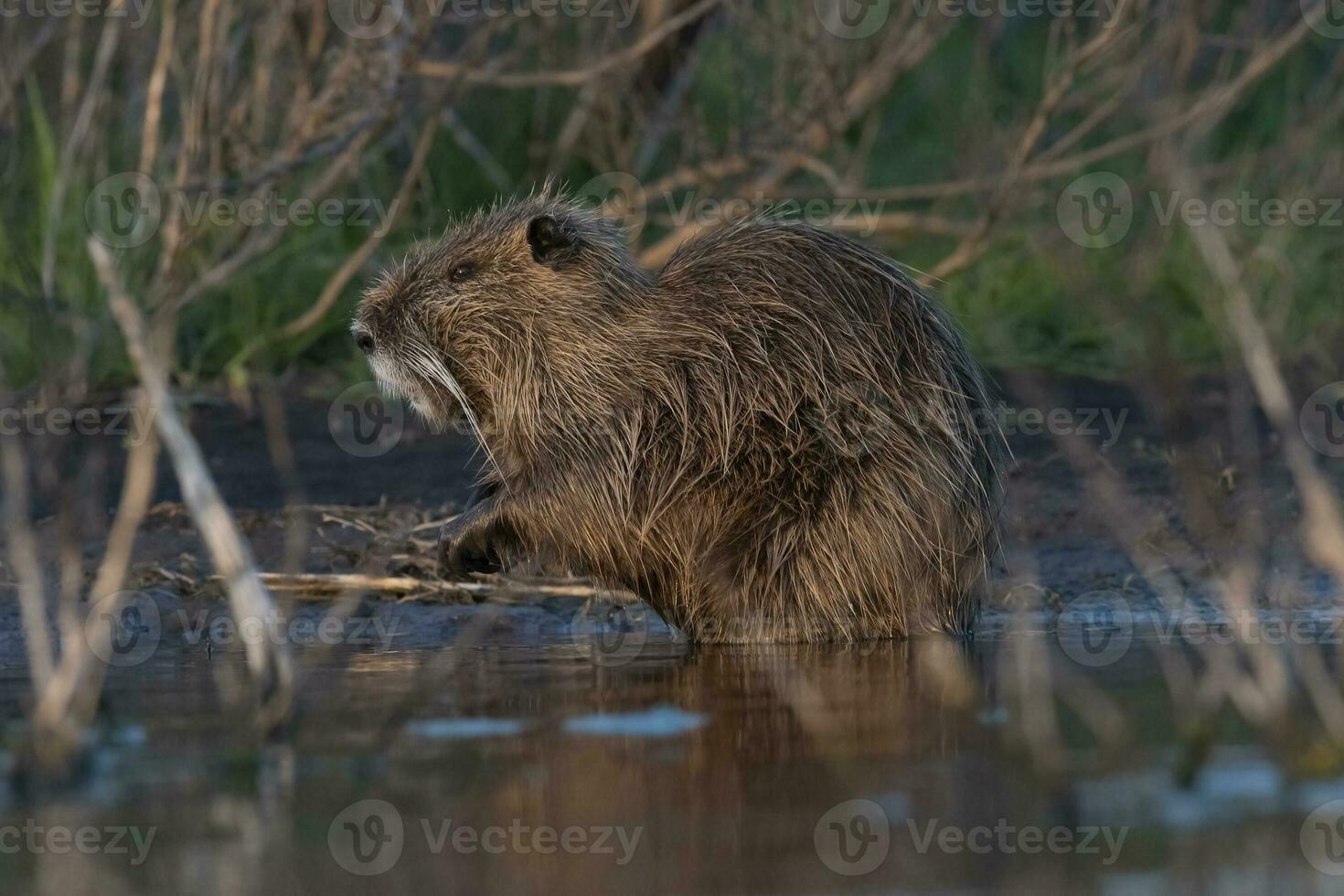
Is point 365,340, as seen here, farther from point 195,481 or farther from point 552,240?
point 195,481

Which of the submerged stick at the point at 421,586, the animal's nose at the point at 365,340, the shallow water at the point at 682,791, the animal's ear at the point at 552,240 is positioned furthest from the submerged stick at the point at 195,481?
the submerged stick at the point at 421,586

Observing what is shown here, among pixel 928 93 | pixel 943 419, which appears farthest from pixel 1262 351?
pixel 928 93

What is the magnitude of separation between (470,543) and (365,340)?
1.85 ft

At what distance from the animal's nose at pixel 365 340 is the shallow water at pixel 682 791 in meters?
0.90

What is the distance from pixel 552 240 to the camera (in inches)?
179

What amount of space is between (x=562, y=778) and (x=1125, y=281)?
15.0ft

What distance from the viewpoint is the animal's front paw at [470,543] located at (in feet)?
14.2

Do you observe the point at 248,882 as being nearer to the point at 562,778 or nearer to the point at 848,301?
the point at 562,778

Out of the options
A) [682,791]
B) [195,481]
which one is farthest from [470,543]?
[682,791]

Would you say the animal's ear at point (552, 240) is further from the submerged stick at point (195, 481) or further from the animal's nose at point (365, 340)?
the submerged stick at point (195, 481)

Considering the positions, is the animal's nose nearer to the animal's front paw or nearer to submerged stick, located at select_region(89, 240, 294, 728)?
the animal's front paw

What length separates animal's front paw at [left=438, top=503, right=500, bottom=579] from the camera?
4.33m

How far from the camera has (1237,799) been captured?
2625 millimetres

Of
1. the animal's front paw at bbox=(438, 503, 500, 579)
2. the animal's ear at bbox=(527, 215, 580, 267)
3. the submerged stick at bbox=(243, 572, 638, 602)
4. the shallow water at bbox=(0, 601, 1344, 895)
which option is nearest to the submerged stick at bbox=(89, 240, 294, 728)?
the shallow water at bbox=(0, 601, 1344, 895)
